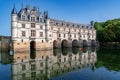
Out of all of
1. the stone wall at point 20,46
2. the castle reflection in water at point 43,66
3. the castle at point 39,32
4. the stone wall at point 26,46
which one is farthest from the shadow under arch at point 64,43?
the castle reflection in water at point 43,66

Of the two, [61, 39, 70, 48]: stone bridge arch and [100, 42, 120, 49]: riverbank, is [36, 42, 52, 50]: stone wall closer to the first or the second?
[61, 39, 70, 48]: stone bridge arch

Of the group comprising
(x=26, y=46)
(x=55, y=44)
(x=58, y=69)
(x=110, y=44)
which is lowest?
(x=58, y=69)

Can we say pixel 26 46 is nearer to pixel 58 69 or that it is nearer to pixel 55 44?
pixel 55 44

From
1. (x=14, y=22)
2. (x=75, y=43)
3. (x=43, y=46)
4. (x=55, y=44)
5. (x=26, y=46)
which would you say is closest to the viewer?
(x=14, y=22)

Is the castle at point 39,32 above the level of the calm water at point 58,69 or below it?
above

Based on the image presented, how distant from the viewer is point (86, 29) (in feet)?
252

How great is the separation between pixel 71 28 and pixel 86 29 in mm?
10134

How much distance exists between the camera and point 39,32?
52.7 meters

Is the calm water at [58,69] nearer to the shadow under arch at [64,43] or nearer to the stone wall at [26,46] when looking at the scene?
the stone wall at [26,46]

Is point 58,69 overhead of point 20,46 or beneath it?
beneath

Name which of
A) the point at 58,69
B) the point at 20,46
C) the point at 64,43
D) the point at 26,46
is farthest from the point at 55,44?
the point at 58,69

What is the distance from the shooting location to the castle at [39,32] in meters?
46.5

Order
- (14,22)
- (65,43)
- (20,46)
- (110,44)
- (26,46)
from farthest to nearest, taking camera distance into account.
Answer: (110,44)
(65,43)
(26,46)
(20,46)
(14,22)

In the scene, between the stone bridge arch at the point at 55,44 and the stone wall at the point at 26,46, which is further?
the stone bridge arch at the point at 55,44
